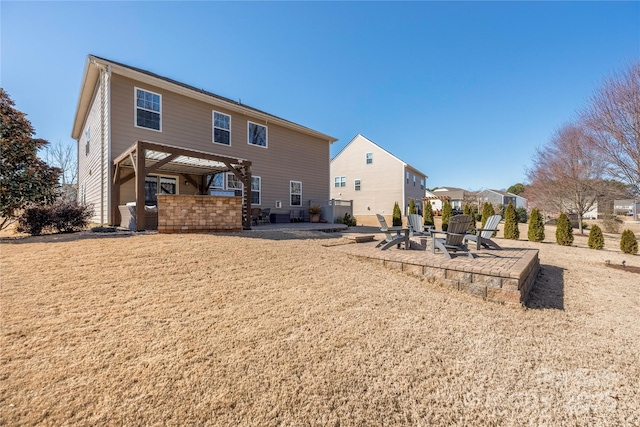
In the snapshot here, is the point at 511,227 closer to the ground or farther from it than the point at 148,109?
closer to the ground

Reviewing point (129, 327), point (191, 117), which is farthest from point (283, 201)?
point (129, 327)

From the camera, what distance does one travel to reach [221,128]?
12047 mm

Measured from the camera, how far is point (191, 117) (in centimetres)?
1105

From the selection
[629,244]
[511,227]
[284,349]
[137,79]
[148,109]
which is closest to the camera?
[284,349]

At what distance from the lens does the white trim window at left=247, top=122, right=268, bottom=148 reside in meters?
13.1

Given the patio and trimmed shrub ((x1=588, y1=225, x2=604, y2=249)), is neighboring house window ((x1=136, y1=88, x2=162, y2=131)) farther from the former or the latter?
trimmed shrub ((x1=588, y1=225, x2=604, y2=249))

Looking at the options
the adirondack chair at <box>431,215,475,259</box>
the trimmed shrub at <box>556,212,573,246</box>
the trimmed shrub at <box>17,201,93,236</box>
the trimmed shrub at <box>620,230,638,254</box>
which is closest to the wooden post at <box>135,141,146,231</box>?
the trimmed shrub at <box>17,201,93,236</box>

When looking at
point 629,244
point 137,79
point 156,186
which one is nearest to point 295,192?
point 156,186

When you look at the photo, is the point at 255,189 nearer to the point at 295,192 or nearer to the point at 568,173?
the point at 295,192

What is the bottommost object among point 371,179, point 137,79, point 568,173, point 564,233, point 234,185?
point 564,233

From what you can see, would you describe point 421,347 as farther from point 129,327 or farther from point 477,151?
point 477,151

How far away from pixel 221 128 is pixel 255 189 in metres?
3.10

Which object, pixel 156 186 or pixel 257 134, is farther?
pixel 257 134

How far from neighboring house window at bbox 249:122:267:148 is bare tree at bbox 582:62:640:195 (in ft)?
47.4
